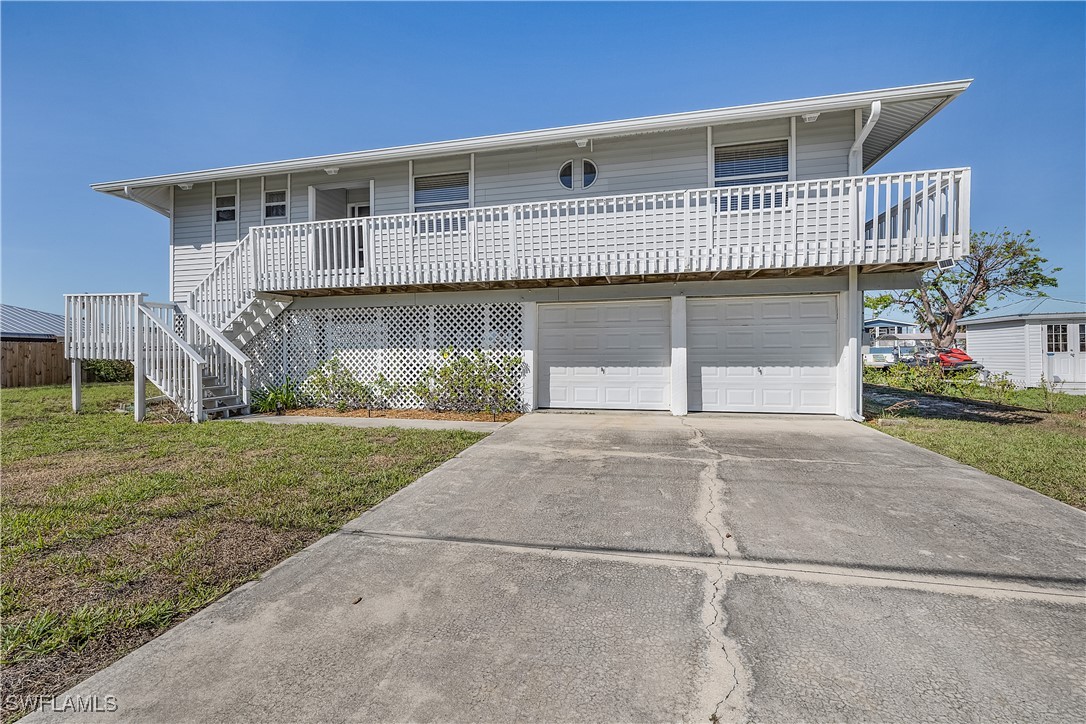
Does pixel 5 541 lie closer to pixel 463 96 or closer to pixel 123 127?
pixel 463 96

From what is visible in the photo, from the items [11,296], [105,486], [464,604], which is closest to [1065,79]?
[464,604]

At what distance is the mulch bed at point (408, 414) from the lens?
8609 mm

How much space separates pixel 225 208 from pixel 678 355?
428 inches

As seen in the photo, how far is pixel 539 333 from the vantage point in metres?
9.36

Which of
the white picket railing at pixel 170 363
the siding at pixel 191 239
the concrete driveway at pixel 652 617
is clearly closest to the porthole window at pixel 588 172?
the concrete driveway at pixel 652 617

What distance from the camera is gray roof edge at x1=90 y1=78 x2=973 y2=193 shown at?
7163 millimetres

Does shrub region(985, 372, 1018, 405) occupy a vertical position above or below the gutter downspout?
below

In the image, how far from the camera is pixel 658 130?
26.5 feet

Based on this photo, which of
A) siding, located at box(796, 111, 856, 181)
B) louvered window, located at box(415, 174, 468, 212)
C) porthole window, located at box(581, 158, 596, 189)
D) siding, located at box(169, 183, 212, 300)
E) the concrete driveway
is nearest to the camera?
the concrete driveway

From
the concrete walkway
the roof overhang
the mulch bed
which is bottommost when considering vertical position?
the concrete walkway

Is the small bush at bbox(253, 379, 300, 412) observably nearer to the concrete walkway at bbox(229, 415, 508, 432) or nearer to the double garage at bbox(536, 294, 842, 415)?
the concrete walkway at bbox(229, 415, 508, 432)

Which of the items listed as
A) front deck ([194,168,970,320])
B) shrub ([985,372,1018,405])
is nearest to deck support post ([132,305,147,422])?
front deck ([194,168,970,320])

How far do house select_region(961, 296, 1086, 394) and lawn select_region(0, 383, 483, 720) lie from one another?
2163 cm

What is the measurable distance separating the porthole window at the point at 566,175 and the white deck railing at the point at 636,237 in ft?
3.59
